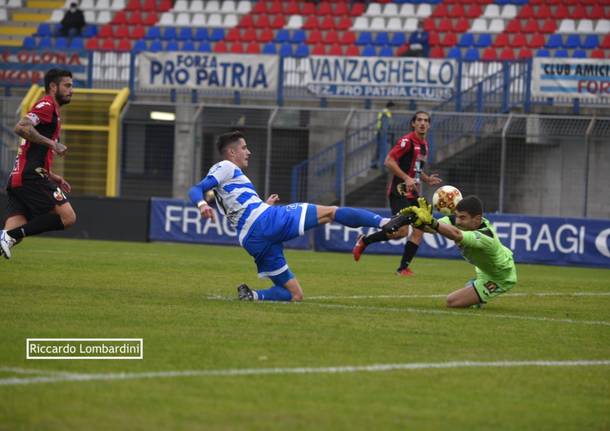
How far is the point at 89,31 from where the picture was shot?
105ft

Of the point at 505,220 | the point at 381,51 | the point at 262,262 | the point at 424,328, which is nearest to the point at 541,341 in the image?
the point at 424,328

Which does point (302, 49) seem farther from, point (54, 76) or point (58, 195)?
point (58, 195)

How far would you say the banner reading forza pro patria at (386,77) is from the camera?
25.4 m

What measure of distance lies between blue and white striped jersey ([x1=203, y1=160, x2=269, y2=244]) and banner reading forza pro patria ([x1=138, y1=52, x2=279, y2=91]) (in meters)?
15.9

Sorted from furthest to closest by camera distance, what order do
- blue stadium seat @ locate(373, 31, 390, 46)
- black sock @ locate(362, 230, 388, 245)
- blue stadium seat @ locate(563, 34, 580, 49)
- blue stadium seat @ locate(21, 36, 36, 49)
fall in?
blue stadium seat @ locate(21, 36, 36, 49), blue stadium seat @ locate(373, 31, 390, 46), blue stadium seat @ locate(563, 34, 580, 49), black sock @ locate(362, 230, 388, 245)

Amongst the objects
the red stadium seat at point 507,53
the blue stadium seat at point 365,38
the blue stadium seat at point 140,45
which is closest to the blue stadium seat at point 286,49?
the blue stadium seat at point 365,38

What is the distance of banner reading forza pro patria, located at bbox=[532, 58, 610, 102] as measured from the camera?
2414 cm

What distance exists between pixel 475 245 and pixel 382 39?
A: 20.2 metres

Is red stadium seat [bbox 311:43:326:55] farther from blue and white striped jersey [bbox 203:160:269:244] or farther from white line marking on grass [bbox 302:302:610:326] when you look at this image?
white line marking on grass [bbox 302:302:610:326]

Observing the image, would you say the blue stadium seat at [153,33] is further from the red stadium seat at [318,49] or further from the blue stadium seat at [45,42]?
the red stadium seat at [318,49]

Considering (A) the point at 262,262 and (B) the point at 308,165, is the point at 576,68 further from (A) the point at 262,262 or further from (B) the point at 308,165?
(A) the point at 262,262

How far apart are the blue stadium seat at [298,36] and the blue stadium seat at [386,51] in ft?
7.75

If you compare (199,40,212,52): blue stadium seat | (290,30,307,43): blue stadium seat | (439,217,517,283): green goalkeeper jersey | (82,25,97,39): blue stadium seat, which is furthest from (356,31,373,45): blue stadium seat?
(439,217,517,283): green goalkeeper jersey

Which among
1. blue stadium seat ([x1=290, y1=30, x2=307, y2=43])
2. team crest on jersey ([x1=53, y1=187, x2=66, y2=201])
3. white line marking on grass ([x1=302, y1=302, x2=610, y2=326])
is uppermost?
blue stadium seat ([x1=290, y1=30, x2=307, y2=43])
